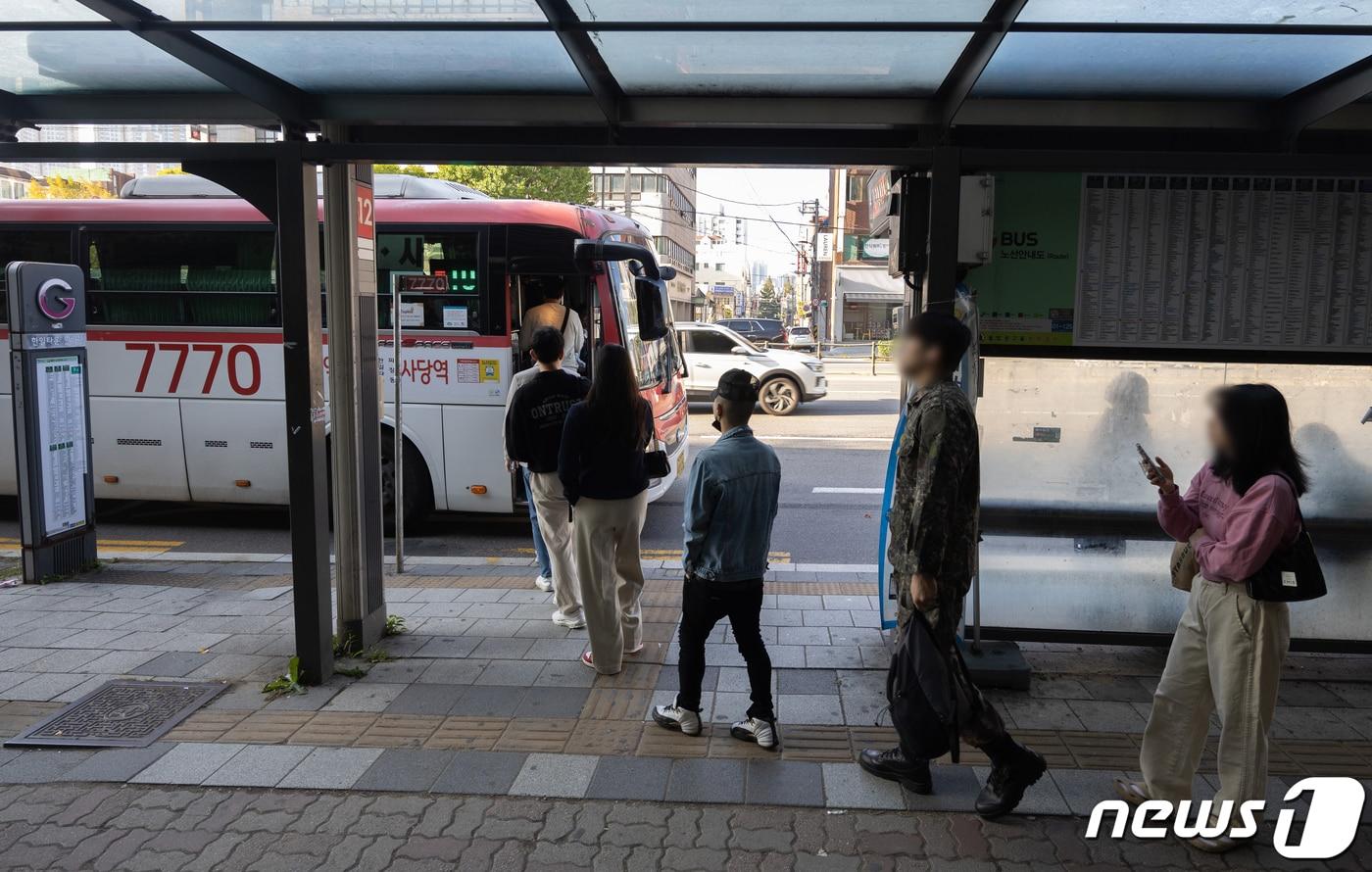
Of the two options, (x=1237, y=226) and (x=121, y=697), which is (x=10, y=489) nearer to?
(x=121, y=697)

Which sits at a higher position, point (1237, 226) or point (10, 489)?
point (1237, 226)

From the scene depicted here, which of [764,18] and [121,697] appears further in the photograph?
[121,697]

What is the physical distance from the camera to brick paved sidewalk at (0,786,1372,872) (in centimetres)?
322

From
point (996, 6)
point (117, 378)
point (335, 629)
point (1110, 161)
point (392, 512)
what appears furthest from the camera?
point (392, 512)

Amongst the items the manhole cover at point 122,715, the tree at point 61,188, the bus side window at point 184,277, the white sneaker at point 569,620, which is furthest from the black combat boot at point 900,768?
the tree at point 61,188

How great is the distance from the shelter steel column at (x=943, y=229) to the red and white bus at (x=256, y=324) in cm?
435

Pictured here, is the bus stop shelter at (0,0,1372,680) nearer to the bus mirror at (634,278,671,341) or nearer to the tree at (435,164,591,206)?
the bus mirror at (634,278,671,341)

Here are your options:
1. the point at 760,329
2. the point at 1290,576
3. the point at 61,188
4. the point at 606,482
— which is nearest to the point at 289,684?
the point at 606,482

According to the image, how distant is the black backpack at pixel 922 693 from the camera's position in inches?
131

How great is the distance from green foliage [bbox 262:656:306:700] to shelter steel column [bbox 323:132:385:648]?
41cm

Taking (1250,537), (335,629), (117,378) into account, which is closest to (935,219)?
(1250,537)

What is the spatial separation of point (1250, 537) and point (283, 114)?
14.6 feet

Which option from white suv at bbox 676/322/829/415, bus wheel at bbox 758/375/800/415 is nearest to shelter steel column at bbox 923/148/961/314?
white suv at bbox 676/322/829/415

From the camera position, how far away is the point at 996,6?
353 centimetres
